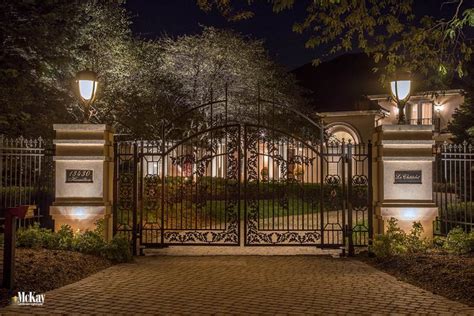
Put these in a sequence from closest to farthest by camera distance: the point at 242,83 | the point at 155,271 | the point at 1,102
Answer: the point at 155,271 → the point at 1,102 → the point at 242,83

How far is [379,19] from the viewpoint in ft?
36.1

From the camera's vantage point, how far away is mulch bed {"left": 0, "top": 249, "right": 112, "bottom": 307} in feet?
27.5

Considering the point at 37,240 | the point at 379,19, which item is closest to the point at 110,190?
the point at 37,240

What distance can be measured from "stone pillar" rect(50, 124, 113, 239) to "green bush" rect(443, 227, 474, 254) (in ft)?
23.7

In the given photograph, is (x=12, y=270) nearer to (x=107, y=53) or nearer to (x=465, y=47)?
(x=465, y=47)

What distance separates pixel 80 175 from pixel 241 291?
551 centimetres

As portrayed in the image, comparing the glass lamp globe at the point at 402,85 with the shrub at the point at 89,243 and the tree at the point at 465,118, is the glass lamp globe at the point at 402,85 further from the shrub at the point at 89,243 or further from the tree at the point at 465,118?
the tree at the point at 465,118

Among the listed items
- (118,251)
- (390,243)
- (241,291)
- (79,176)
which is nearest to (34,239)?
(118,251)

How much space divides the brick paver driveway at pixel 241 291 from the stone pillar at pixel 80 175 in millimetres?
1914

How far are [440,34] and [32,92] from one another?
532 inches

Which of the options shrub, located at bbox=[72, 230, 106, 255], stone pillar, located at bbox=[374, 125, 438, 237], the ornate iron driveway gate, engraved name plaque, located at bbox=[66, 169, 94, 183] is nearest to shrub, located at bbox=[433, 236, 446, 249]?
stone pillar, located at bbox=[374, 125, 438, 237]

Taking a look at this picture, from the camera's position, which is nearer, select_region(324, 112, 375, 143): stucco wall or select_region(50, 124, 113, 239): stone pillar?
select_region(50, 124, 113, 239): stone pillar

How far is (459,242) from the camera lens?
11.2 m

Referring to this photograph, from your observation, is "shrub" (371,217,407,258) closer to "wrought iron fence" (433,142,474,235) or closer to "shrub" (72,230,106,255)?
"wrought iron fence" (433,142,474,235)
